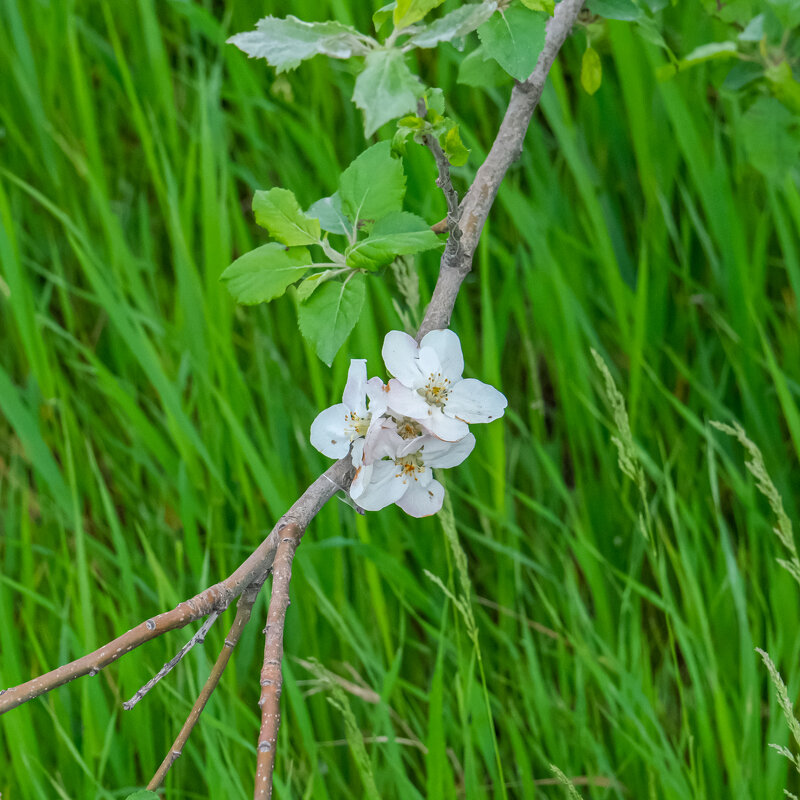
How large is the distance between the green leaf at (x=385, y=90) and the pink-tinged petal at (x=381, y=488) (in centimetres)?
21

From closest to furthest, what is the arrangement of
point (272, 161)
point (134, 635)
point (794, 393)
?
point (134, 635) → point (794, 393) → point (272, 161)

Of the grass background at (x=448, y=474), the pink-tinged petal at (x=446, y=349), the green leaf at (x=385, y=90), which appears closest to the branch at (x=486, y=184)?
the pink-tinged petal at (x=446, y=349)

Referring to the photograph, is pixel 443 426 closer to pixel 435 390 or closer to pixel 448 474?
pixel 435 390

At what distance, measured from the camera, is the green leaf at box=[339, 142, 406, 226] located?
577mm

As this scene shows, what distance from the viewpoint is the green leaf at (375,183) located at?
0.58 m

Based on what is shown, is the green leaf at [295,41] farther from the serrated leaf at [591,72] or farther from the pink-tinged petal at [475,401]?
the serrated leaf at [591,72]

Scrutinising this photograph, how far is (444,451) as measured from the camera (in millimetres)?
556

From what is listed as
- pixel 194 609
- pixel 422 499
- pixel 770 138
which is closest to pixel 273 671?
pixel 194 609

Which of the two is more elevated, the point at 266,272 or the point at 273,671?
the point at 266,272

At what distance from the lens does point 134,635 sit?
46 centimetres

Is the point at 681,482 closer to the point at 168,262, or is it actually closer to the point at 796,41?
the point at 796,41

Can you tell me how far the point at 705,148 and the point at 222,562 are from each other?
968 mm

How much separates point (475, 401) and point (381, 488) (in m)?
0.09

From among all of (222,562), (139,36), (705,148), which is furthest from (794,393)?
(139,36)
